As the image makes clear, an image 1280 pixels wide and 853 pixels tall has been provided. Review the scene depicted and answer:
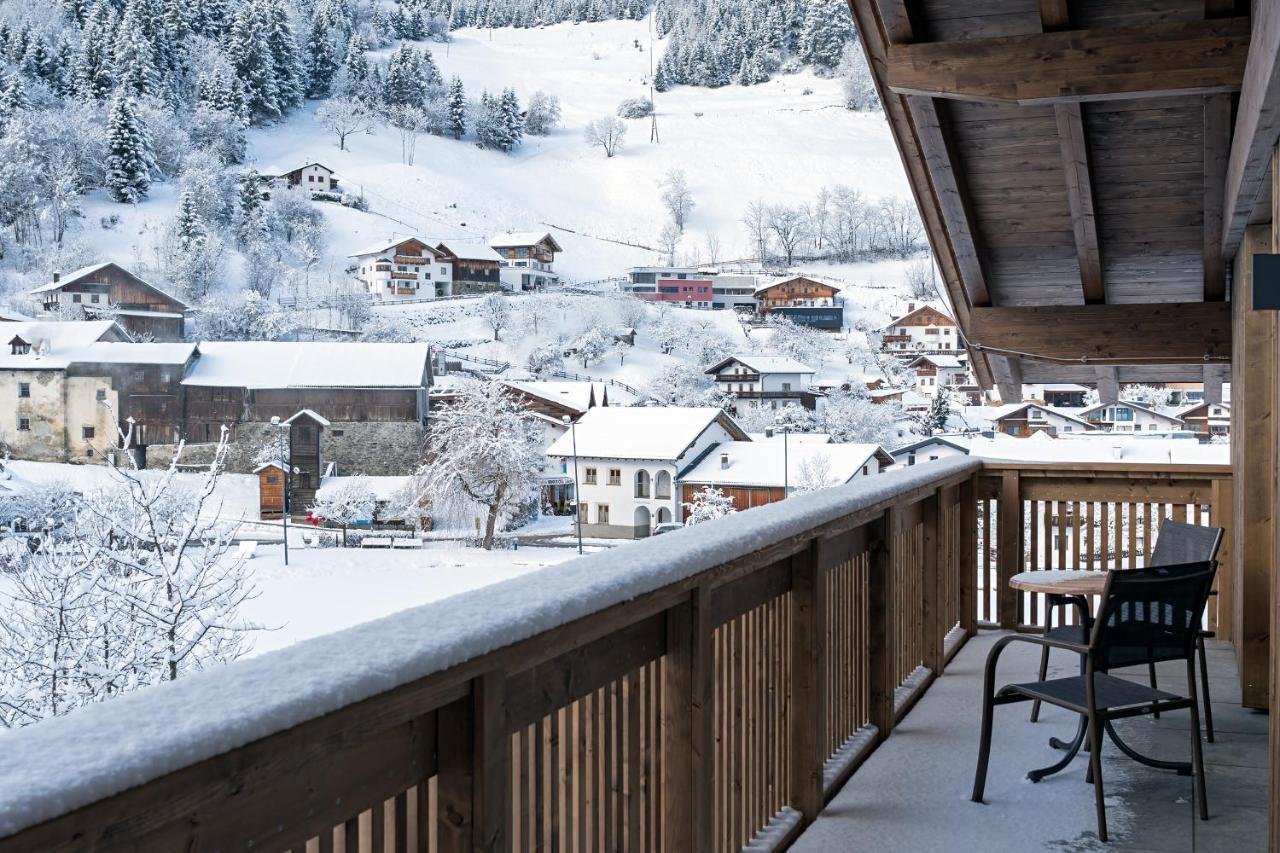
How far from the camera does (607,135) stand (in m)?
90.3

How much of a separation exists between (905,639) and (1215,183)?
8.63 feet

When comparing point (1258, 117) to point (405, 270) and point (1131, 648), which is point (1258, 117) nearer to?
point (1131, 648)

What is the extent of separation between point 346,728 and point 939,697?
3.71 meters

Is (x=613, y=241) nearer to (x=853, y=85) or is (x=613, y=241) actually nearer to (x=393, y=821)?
(x=853, y=85)

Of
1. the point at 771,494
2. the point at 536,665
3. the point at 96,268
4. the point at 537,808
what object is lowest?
the point at 771,494

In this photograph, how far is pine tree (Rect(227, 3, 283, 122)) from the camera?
7738cm

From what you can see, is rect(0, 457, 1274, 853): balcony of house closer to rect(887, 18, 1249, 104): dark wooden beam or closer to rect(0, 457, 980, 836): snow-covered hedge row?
rect(0, 457, 980, 836): snow-covered hedge row

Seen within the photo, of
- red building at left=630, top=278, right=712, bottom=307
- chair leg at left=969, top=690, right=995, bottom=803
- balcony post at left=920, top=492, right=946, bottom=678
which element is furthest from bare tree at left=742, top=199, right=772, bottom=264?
chair leg at left=969, top=690, right=995, bottom=803

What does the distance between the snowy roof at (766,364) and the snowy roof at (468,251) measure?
20062 mm

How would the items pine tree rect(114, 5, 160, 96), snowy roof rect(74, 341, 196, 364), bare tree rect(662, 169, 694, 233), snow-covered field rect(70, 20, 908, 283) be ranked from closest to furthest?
1. snowy roof rect(74, 341, 196, 364)
2. pine tree rect(114, 5, 160, 96)
3. snow-covered field rect(70, 20, 908, 283)
4. bare tree rect(662, 169, 694, 233)

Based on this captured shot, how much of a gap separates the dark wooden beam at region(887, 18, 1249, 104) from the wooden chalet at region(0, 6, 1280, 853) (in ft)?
0.04

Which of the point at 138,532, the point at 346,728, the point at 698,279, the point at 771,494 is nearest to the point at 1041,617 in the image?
the point at 346,728

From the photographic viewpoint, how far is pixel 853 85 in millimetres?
93375

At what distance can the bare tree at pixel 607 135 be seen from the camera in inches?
3553
